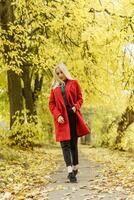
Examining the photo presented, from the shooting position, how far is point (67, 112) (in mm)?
9328

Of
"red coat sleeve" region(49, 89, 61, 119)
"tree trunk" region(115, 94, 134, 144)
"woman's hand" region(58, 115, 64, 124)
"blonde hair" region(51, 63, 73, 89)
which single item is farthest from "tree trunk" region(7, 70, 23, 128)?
"woman's hand" region(58, 115, 64, 124)

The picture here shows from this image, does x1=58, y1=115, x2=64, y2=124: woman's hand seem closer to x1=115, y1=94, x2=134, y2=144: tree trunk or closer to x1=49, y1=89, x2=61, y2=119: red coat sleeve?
x1=49, y1=89, x2=61, y2=119: red coat sleeve

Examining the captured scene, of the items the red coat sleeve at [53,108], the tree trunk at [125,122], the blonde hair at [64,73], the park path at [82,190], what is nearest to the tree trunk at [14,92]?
the tree trunk at [125,122]

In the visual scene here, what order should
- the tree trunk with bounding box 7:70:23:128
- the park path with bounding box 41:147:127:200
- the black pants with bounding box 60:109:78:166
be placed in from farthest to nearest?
the tree trunk with bounding box 7:70:23:128 < the black pants with bounding box 60:109:78:166 < the park path with bounding box 41:147:127:200

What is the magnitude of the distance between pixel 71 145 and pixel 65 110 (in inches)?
27.3

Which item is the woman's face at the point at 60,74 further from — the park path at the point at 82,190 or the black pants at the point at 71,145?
the park path at the point at 82,190

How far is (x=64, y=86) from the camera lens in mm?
9383

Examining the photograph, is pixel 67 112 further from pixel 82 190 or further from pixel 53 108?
pixel 82 190

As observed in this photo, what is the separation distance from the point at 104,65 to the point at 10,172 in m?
8.82

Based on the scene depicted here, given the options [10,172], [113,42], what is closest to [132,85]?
[113,42]

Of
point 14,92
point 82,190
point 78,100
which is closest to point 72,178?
point 82,190

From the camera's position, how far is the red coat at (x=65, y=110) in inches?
364

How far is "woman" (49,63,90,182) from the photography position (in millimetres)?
9242

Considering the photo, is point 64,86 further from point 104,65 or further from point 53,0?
point 104,65
